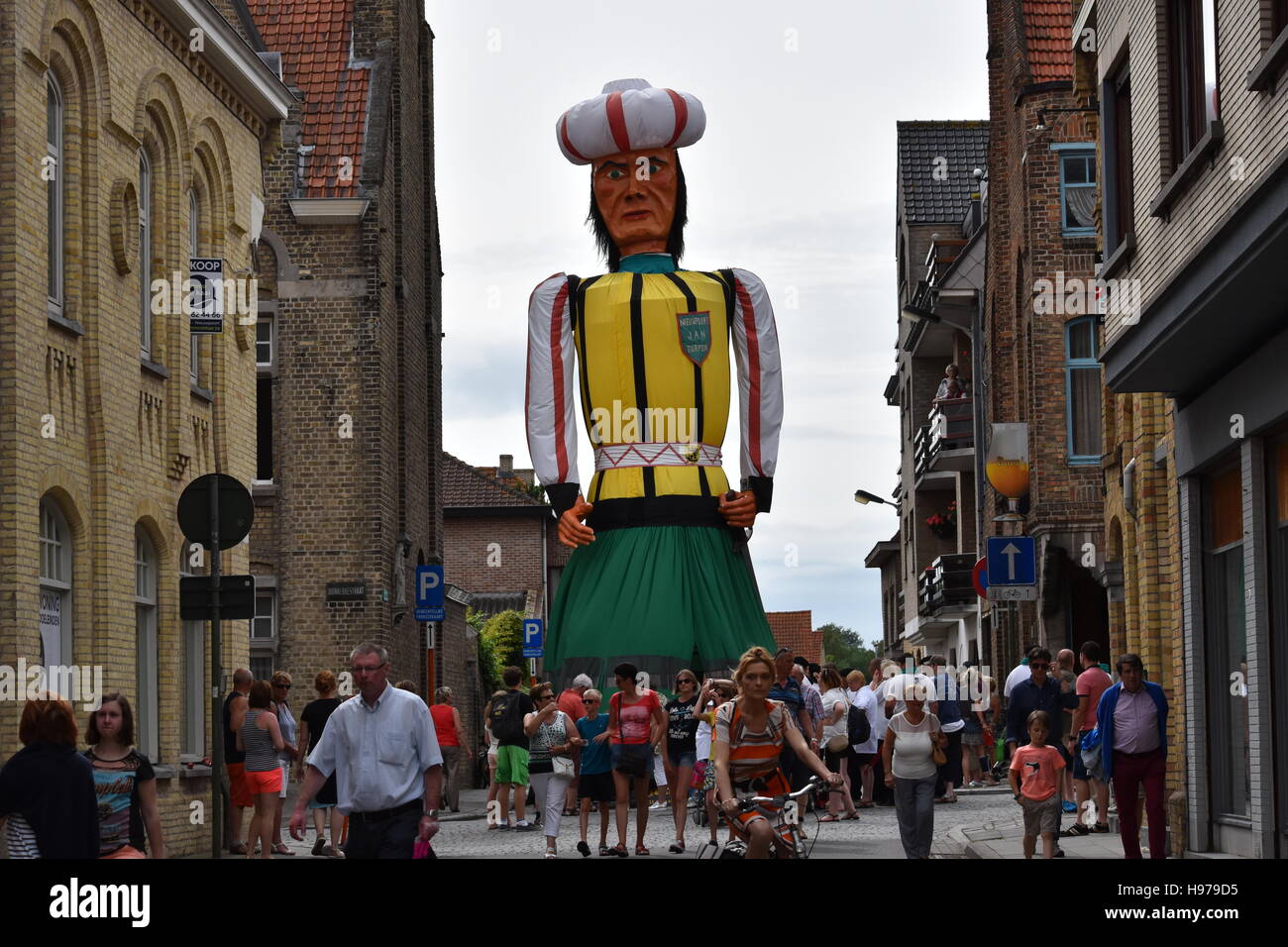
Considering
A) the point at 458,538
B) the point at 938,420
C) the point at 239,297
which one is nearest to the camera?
the point at 239,297

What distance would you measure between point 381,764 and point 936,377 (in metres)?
47.5

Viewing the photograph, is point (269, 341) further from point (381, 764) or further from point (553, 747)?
point (381, 764)

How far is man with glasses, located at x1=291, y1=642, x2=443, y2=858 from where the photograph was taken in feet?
37.9

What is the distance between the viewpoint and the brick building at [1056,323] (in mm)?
34562

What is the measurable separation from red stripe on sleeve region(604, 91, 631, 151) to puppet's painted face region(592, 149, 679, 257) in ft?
0.59

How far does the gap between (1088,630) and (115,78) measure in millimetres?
20820

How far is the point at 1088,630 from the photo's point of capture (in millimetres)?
36344

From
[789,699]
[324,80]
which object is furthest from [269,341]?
[789,699]

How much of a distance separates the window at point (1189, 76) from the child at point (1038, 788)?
4.67m

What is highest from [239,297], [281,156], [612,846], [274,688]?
[281,156]
